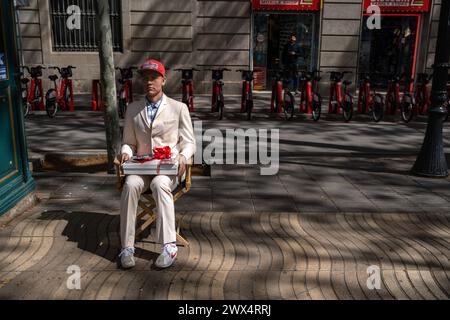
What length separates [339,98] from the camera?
37.5 feet

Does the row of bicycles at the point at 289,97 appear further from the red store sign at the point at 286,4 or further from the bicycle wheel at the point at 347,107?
the red store sign at the point at 286,4

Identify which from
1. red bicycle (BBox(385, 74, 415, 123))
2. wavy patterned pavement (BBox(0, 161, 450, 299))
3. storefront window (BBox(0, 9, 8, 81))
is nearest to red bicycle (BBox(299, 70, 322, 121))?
red bicycle (BBox(385, 74, 415, 123))

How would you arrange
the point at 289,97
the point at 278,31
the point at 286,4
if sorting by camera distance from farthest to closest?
1. the point at 278,31
2. the point at 286,4
3. the point at 289,97

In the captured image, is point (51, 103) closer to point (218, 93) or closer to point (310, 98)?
point (218, 93)

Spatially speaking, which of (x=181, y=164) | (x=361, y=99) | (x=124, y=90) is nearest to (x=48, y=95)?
(x=124, y=90)

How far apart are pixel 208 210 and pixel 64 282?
1883 millimetres

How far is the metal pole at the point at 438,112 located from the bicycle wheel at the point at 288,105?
465cm

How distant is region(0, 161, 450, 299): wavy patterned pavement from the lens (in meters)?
3.50

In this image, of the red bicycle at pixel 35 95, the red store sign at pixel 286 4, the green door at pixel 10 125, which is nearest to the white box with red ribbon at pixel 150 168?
the green door at pixel 10 125

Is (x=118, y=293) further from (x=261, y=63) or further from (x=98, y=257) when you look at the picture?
(x=261, y=63)

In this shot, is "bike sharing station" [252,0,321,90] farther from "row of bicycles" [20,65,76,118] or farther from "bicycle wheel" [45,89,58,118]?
"bicycle wheel" [45,89,58,118]

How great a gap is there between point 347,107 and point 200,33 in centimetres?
616

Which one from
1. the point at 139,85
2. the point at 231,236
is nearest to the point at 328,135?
the point at 231,236

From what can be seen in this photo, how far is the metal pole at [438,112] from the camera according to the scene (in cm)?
603
